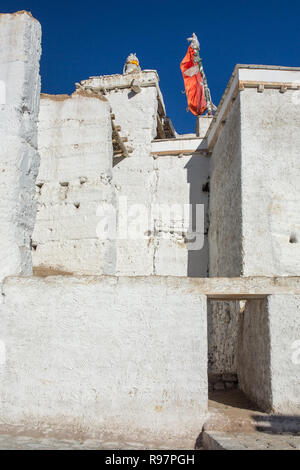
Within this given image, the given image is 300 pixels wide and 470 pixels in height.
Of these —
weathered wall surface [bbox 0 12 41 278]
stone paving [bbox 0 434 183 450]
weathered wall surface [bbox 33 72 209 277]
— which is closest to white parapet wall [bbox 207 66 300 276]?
weathered wall surface [bbox 33 72 209 277]

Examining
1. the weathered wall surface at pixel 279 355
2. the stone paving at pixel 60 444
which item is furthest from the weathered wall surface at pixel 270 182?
the stone paving at pixel 60 444

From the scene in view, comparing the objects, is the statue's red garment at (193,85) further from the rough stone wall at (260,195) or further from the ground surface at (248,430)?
the ground surface at (248,430)

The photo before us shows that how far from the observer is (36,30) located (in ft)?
22.6

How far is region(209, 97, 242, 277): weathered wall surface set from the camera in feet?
31.8

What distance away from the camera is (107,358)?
5.29 meters

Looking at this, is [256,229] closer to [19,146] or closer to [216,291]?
[216,291]

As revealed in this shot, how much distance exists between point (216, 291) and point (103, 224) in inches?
245

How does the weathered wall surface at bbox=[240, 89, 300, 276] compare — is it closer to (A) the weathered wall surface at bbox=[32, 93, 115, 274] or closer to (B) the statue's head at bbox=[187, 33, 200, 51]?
(A) the weathered wall surface at bbox=[32, 93, 115, 274]

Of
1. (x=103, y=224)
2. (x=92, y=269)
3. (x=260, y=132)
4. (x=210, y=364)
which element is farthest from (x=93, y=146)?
(x=210, y=364)

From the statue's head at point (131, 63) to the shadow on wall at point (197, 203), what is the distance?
5782mm

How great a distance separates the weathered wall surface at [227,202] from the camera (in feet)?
31.8

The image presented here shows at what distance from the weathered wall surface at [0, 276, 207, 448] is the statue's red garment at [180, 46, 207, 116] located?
13.2m

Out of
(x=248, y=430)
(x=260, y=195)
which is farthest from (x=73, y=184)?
(x=248, y=430)

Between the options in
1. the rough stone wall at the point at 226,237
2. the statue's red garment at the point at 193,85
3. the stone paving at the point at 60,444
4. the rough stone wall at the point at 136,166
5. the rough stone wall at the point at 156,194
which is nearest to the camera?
the stone paving at the point at 60,444
